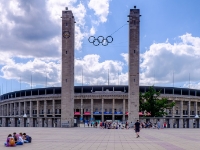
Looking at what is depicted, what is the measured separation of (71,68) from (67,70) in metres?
0.87

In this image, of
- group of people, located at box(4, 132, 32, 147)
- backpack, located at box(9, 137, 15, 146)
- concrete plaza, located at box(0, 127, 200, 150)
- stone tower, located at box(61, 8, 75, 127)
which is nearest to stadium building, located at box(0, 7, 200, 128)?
stone tower, located at box(61, 8, 75, 127)

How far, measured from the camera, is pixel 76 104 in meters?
97.1

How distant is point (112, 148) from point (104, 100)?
75370 millimetres

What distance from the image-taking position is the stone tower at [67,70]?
55031 millimetres

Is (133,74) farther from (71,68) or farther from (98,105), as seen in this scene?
(98,105)

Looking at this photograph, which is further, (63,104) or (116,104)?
(116,104)

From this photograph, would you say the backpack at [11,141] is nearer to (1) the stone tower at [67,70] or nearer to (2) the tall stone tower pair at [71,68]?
(2) the tall stone tower pair at [71,68]

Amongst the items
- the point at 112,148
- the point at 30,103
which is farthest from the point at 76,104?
the point at 112,148

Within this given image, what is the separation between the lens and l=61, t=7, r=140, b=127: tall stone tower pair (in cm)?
5475

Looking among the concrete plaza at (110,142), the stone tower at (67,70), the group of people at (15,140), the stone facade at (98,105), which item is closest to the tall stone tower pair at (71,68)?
the stone tower at (67,70)

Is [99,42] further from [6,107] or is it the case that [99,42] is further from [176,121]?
[6,107]

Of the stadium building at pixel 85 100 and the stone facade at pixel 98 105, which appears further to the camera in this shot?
the stone facade at pixel 98 105

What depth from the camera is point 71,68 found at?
2196 inches

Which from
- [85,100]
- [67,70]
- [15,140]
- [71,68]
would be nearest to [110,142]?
[15,140]
